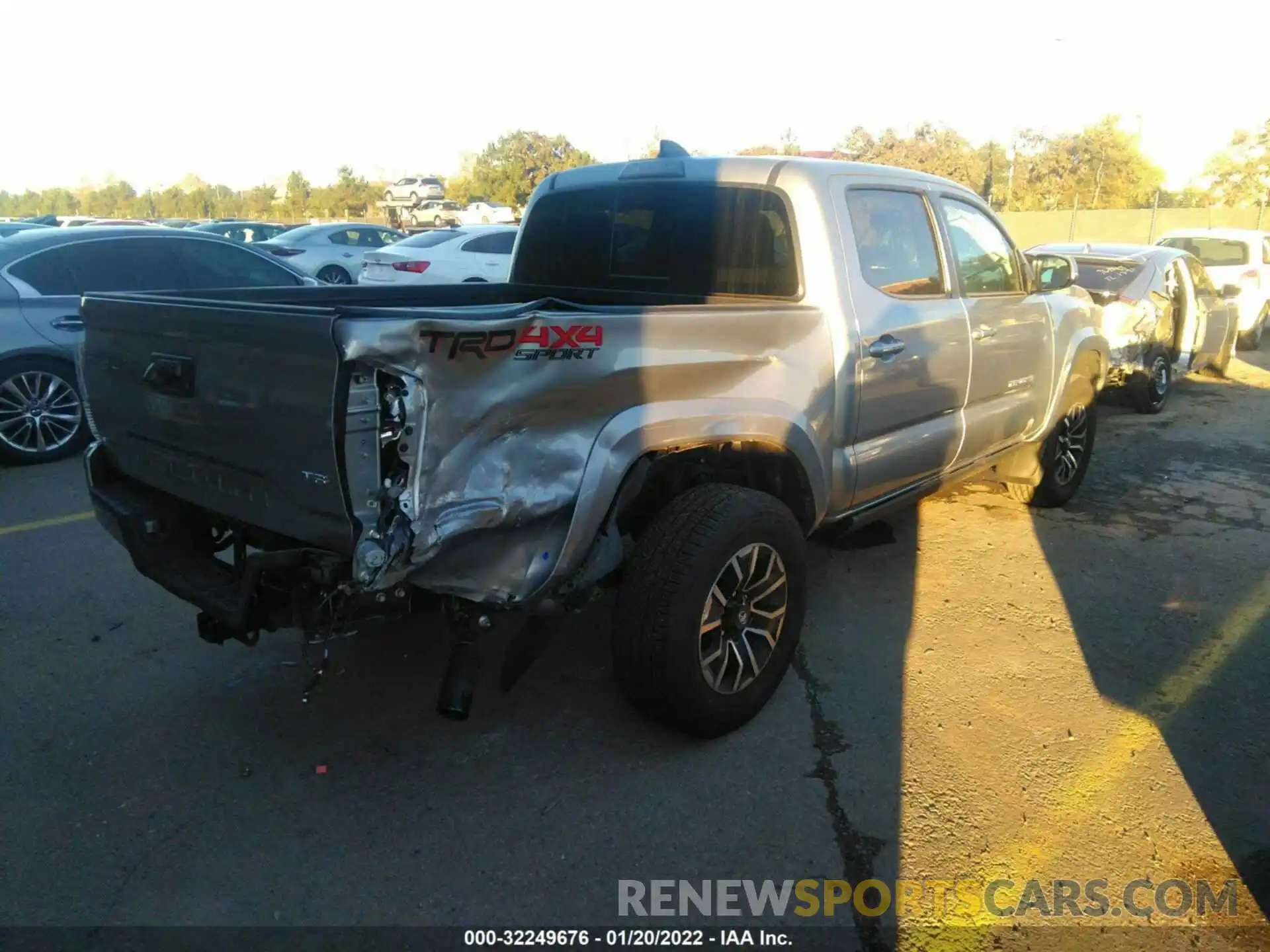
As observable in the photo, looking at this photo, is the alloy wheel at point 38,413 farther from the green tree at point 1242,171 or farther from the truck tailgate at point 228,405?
the green tree at point 1242,171

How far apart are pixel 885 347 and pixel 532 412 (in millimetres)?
1799

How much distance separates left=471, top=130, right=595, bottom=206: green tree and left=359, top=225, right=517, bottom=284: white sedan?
36.3 m

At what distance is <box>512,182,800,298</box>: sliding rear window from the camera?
147 inches

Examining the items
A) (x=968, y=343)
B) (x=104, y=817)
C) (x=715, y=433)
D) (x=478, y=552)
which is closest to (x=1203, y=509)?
(x=968, y=343)

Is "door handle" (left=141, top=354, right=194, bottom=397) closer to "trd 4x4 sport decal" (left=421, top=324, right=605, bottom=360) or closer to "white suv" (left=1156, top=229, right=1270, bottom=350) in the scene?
"trd 4x4 sport decal" (left=421, top=324, right=605, bottom=360)

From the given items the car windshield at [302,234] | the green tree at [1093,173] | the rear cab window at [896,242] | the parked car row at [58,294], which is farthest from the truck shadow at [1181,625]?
the green tree at [1093,173]

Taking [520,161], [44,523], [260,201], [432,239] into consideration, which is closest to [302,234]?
[432,239]

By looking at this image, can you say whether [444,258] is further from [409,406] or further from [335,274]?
[409,406]

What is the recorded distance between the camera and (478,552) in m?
2.62

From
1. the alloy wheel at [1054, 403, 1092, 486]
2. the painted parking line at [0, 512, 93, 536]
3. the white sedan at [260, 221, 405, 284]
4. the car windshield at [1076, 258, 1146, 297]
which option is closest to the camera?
the painted parking line at [0, 512, 93, 536]

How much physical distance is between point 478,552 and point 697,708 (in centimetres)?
99

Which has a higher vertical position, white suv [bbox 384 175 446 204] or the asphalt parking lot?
white suv [bbox 384 175 446 204]

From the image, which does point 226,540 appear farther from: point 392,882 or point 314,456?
point 392,882

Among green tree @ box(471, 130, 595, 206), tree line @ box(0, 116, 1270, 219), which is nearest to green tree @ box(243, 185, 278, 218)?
tree line @ box(0, 116, 1270, 219)
